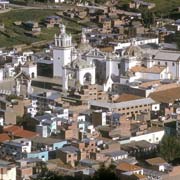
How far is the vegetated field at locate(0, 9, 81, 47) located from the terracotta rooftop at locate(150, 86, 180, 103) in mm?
9236

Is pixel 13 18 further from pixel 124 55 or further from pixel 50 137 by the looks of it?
pixel 50 137

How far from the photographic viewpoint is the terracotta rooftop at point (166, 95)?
1949 cm

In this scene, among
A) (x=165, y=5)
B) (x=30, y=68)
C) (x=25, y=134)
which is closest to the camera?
(x=25, y=134)

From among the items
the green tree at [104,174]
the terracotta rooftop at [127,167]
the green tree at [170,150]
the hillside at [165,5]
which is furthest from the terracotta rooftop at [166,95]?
the hillside at [165,5]

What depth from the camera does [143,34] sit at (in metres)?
28.4

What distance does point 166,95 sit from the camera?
65.2ft

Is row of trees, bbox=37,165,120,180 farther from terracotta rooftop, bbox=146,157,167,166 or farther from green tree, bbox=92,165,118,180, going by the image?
terracotta rooftop, bbox=146,157,167,166

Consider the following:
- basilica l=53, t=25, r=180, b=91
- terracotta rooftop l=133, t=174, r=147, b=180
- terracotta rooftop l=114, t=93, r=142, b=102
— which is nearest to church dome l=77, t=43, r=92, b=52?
basilica l=53, t=25, r=180, b=91

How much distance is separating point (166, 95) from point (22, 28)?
1191cm

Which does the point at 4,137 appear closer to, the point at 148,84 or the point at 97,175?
the point at 97,175

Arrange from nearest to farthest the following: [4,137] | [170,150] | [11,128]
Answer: [170,150] < [4,137] < [11,128]

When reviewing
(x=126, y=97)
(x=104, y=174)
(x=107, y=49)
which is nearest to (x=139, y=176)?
(x=104, y=174)

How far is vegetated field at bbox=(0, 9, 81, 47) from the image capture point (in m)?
29.3

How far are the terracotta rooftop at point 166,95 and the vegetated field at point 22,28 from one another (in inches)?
364
